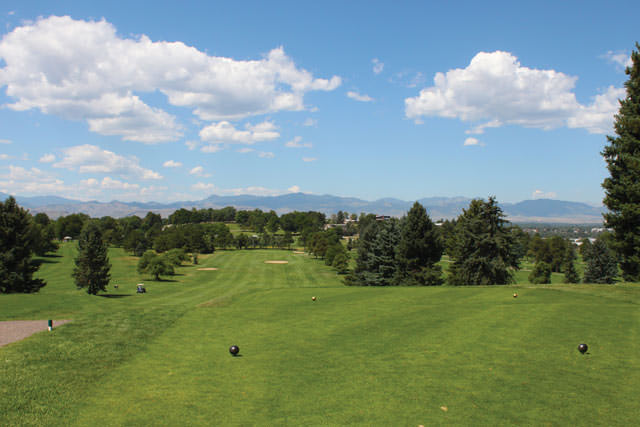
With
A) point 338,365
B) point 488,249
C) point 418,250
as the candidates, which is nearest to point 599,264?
point 488,249

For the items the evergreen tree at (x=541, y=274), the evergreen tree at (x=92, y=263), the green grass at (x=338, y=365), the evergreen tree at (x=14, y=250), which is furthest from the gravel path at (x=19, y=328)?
the evergreen tree at (x=541, y=274)

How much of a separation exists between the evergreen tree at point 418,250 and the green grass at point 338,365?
23261 mm

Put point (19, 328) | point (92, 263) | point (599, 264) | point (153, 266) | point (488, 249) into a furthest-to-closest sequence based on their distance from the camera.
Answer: point (599, 264), point (153, 266), point (92, 263), point (488, 249), point (19, 328)

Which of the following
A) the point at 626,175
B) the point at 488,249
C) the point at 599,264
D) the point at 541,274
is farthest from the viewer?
the point at 599,264

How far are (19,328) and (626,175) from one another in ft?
145

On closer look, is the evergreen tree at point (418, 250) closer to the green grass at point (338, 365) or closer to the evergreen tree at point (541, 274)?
the green grass at point (338, 365)

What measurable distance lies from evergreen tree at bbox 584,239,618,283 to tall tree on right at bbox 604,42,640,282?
54.4m

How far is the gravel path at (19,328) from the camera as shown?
1581 cm

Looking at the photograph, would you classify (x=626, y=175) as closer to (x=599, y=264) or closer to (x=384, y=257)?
(x=384, y=257)

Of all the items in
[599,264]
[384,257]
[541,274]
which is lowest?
[541,274]

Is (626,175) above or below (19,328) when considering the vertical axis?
above

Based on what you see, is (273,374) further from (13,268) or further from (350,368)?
(13,268)

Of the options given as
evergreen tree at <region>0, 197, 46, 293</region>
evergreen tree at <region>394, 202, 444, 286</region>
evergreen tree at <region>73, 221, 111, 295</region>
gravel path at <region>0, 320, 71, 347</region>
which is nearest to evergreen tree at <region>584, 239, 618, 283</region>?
evergreen tree at <region>394, 202, 444, 286</region>

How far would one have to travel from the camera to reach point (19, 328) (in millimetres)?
17547
